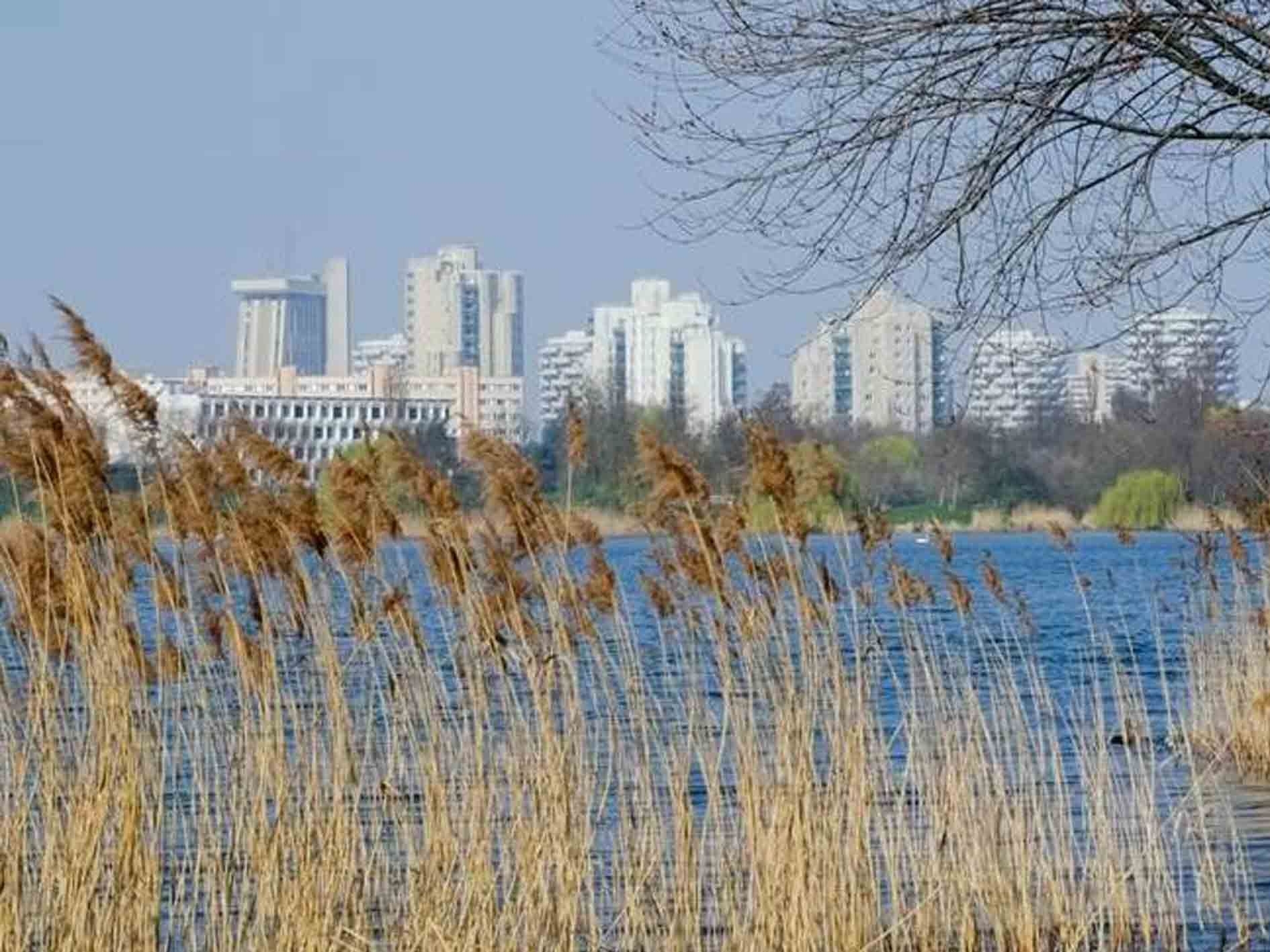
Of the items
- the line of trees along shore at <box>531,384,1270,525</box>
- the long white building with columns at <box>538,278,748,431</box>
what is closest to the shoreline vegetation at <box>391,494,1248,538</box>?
the line of trees along shore at <box>531,384,1270,525</box>

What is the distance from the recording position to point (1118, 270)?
32.7 feet

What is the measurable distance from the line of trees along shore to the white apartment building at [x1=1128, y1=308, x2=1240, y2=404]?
0.21 m

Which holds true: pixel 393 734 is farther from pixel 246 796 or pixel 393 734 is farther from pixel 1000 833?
pixel 1000 833

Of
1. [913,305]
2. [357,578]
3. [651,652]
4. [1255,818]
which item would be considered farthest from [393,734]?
[651,652]

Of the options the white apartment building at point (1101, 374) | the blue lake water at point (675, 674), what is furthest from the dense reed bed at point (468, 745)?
the white apartment building at point (1101, 374)

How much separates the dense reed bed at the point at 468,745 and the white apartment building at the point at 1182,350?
1955mm

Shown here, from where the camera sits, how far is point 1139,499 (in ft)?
110

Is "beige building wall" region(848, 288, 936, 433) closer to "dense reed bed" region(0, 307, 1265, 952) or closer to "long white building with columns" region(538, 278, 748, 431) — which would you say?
"dense reed bed" region(0, 307, 1265, 952)

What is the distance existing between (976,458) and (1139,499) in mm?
3607

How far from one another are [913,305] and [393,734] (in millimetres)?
3328

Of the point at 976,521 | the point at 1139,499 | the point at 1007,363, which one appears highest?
the point at 1007,363

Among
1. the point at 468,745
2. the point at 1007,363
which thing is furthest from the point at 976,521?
the point at 468,745

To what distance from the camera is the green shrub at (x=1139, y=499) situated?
101 feet

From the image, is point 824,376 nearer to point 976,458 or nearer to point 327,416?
point 976,458
